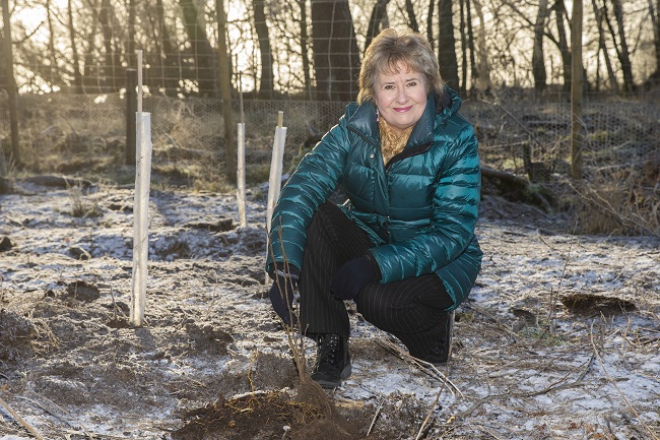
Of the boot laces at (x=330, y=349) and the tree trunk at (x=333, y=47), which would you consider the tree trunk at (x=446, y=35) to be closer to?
the tree trunk at (x=333, y=47)

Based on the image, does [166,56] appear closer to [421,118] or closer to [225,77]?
[225,77]

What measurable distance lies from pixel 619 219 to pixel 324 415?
352cm

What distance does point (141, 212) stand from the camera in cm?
292

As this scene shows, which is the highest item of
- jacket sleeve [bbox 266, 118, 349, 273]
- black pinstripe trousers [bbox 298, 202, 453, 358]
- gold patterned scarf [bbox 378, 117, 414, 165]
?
gold patterned scarf [bbox 378, 117, 414, 165]

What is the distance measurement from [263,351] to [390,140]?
993mm

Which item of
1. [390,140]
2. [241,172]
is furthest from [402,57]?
A: [241,172]

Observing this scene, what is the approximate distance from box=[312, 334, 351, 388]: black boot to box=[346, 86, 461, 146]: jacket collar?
28.8 inches

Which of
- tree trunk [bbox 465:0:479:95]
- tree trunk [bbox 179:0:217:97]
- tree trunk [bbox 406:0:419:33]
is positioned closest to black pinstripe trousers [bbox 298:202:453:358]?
tree trunk [bbox 406:0:419:33]

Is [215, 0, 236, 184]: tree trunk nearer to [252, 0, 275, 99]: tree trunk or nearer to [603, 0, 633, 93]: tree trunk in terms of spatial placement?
[252, 0, 275, 99]: tree trunk

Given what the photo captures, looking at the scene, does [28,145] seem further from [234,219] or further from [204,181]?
[234,219]

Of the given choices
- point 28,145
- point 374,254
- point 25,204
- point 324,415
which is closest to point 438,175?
point 374,254

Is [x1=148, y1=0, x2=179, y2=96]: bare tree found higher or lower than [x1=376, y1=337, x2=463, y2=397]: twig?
higher

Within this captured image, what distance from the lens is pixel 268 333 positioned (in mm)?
3129

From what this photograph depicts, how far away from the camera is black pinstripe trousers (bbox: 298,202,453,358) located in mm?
2459
